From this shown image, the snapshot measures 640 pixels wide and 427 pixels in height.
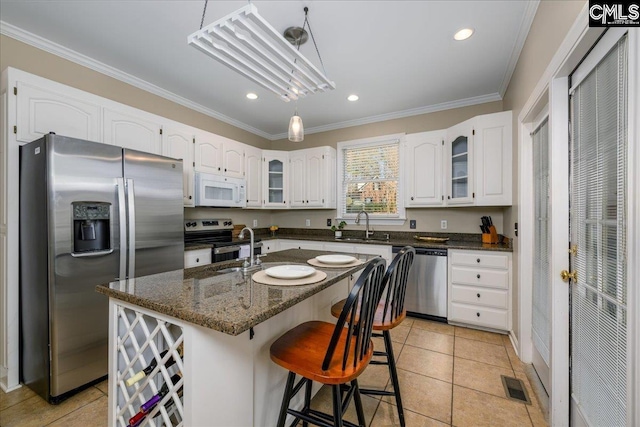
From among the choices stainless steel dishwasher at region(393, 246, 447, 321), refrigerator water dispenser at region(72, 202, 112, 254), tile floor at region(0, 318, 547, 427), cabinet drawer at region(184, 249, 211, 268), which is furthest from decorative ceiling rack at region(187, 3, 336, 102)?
stainless steel dishwasher at region(393, 246, 447, 321)

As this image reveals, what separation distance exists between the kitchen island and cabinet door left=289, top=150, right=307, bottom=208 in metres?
2.89

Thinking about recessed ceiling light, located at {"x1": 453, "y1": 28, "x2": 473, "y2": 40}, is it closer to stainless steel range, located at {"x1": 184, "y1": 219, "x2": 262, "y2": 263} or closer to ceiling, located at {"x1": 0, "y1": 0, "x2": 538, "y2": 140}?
ceiling, located at {"x1": 0, "y1": 0, "x2": 538, "y2": 140}

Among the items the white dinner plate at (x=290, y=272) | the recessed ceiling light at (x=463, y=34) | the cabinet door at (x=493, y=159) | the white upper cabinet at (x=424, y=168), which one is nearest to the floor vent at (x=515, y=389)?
the cabinet door at (x=493, y=159)

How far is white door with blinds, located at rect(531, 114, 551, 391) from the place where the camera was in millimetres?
1819

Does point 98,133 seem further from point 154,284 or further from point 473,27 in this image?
point 473,27

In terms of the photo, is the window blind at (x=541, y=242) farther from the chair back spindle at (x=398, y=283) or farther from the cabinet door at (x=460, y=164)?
the chair back spindle at (x=398, y=283)

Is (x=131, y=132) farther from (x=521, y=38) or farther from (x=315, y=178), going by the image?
(x=521, y=38)

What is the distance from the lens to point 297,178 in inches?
171

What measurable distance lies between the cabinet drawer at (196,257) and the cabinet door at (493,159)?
3.10 metres

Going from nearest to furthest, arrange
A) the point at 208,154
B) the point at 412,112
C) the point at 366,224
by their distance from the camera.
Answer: the point at 208,154 → the point at 412,112 → the point at 366,224

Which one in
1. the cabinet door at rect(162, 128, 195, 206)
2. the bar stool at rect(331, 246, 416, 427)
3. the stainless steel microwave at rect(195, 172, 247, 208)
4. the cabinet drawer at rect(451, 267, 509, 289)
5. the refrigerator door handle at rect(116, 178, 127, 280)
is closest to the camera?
the bar stool at rect(331, 246, 416, 427)

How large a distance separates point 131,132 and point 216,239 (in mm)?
1507

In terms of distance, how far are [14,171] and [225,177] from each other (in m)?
1.87

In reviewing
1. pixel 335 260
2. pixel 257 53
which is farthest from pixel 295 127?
pixel 335 260
